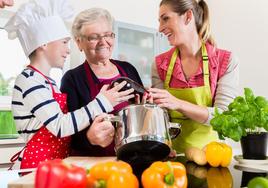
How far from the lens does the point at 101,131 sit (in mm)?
1017

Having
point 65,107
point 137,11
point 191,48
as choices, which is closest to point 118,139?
point 65,107

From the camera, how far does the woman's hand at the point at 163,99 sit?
1.10 m

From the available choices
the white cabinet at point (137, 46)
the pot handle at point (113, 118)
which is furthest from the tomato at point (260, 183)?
the white cabinet at point (137, 46)

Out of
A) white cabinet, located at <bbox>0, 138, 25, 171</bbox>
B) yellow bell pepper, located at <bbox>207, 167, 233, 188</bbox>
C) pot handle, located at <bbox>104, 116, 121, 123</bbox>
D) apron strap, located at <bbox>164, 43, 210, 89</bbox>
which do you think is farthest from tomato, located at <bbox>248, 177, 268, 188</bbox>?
white cabinet, located at <bbox>0, 138, 25, 171</bbox>

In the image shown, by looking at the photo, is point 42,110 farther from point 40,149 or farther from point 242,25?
point 242,25

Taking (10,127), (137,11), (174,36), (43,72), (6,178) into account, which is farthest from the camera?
(137,11)

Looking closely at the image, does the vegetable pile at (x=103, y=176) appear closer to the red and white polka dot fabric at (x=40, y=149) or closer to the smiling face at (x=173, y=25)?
the red and white polka dot fabric at (x=40, y=149)

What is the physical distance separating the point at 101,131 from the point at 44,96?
19 centimetres

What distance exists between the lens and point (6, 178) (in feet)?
3.10

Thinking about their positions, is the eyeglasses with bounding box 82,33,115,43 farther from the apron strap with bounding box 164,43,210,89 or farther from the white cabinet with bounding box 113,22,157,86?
the white cabinet with bounding box 113,22,157,86

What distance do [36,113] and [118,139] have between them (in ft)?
0.82

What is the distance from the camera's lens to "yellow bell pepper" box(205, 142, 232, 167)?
1006 mm

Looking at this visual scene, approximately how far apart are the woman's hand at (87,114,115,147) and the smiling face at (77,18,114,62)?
262 mm

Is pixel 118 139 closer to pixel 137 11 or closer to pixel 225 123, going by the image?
pixel 225 123
